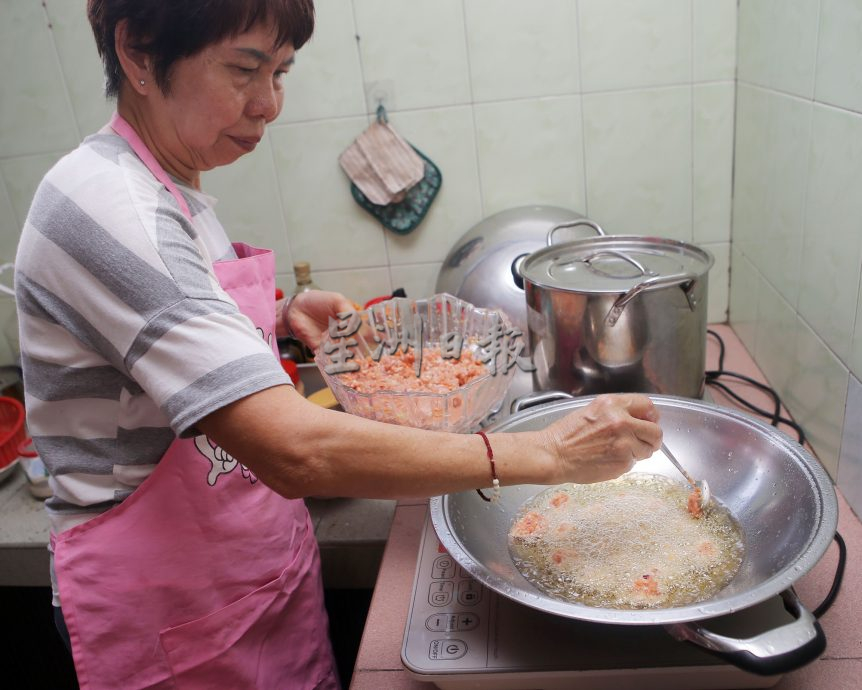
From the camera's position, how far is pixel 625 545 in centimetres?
74

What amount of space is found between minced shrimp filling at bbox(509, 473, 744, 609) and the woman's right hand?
101mm

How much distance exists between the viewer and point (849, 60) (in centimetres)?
84

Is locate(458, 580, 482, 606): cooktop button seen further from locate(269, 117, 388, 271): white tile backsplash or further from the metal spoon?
locate(269, 117, 388, 271): white tile backsplash

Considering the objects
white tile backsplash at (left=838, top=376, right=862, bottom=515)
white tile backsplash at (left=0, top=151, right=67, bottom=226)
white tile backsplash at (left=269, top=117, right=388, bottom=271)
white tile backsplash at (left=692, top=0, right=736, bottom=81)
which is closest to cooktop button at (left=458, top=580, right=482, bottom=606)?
white tile backsplash at (left=838, top=376, right=862, bottom=515)

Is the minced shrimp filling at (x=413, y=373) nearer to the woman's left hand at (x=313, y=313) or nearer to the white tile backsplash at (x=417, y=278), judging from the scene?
the woman's left hand at (x=313, y=313)

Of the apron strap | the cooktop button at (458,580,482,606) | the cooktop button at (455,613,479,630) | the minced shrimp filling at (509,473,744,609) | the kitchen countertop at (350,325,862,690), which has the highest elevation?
the apron strap

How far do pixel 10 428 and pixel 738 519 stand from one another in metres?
1.41

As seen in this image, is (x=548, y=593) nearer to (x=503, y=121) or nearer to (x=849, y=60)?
(x=849, y=60)

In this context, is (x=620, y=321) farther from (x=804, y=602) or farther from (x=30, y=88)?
(x=30, y=88)

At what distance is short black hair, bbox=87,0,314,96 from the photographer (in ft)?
2.05

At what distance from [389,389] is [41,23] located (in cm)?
110

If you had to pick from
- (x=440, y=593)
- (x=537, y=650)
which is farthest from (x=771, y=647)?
(x=440, y=593)

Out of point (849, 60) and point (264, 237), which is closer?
point (849, 60)

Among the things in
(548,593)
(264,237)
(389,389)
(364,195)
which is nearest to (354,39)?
(364,195)
